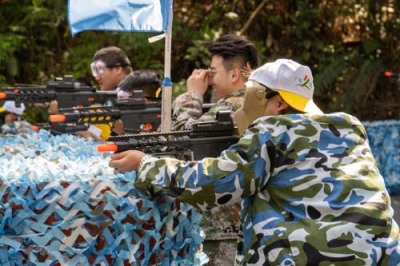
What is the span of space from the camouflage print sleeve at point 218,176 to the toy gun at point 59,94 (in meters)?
→ 3.60

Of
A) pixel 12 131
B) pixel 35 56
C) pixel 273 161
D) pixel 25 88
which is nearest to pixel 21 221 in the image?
pixel 273 161

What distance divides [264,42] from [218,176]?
11033 mm

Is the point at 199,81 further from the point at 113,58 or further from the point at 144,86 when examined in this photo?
the point at 113,58

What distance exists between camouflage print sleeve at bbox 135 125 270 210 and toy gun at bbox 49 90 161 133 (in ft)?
8.66

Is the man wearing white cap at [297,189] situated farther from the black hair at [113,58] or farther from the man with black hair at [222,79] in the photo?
the black hair at [113,58]

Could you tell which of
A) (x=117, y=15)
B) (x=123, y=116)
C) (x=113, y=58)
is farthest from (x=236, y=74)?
(x=113, y=58)

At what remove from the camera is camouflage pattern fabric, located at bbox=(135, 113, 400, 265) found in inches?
142

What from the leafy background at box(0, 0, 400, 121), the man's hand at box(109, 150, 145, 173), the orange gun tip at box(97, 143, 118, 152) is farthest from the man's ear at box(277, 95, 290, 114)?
the leafy background at box(0, 0, 400, 121)

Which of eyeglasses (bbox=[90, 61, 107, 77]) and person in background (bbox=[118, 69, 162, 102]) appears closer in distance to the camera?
person in background (bbox=[118, 69, 162, 102])

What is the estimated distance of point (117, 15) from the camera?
5289 mm

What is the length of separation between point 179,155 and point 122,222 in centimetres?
48

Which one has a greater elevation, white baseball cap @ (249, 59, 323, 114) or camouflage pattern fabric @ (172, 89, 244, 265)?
white baseball cap @ (249, 59, 323, 114)

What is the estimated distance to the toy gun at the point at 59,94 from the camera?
7.09m

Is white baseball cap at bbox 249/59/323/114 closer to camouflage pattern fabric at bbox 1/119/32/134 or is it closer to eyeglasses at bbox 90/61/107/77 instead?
eyeglasses at bbox 90/61/107/77
